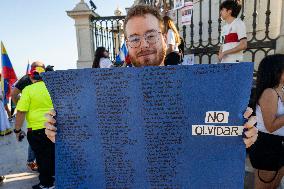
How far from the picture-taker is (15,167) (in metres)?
5.10

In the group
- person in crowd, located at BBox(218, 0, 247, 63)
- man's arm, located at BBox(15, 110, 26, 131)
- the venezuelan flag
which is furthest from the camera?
the venezuelan flag

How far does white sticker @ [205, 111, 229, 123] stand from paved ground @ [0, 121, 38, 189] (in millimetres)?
4241

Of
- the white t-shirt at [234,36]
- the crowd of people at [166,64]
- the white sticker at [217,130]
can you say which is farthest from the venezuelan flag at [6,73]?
the white sticker at [217,130]

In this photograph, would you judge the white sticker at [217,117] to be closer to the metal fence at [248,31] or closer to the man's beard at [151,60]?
the man's beard at [151,60]

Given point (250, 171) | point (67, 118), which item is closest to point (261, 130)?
point (250, 171)

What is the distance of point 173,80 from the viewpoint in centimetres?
103

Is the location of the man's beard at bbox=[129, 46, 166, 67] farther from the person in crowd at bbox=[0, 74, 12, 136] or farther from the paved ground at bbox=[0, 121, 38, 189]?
the person in crowd at bbox=[0, 74, 12, 136]

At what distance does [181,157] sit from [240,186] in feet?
0.89

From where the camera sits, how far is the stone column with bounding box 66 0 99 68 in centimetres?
878

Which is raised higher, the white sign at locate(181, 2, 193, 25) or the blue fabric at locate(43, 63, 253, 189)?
the white sign at locate(181, 2, 193, 25)

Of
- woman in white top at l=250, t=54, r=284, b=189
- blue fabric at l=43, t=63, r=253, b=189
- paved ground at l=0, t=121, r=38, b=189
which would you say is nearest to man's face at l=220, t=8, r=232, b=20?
woman in white top at l=250, t=54, r=284, b=189

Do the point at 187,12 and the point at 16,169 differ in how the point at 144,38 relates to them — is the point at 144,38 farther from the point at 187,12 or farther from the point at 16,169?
the point at 16,169

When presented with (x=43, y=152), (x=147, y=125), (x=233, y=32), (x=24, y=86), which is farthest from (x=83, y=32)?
(x=147, y=125)

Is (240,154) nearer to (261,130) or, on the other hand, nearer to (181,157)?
(181,157)
